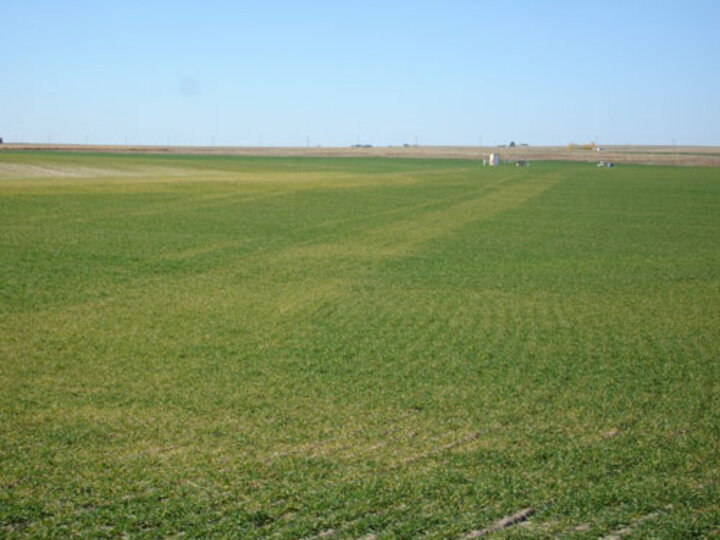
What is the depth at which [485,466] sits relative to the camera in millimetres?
5699

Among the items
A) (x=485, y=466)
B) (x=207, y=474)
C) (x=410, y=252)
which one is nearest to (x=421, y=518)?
(x=485, y=466)

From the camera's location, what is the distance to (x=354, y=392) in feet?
24.1

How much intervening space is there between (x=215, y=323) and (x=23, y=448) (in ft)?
14.2

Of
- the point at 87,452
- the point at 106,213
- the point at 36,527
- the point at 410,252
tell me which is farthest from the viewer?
the point at 106,213

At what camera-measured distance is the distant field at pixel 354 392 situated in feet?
16.5

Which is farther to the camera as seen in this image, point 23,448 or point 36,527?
point 23,448

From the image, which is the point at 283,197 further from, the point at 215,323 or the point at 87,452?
the point at 87,452

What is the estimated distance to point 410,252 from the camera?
17422mm

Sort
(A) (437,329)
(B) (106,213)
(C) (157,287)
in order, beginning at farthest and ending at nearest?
(B) (106,213)
(C) (157,287)
(A) (437,329)

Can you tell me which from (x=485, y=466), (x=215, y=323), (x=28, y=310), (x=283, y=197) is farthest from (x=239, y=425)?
(x=283, y=197)

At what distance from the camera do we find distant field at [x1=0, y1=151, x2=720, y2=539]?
198 inches

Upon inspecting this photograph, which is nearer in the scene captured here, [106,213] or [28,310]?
[28,310]

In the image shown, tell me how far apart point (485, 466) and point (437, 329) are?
4318mm

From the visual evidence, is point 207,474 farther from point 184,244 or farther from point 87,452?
point 184,244
